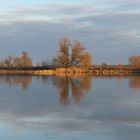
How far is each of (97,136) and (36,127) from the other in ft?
5.58

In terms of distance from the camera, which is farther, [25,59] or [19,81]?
[25,59]

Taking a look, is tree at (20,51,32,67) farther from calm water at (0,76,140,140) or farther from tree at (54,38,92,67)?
calm water at (0,76,140,140)

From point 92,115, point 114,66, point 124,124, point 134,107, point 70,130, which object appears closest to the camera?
point 70,130

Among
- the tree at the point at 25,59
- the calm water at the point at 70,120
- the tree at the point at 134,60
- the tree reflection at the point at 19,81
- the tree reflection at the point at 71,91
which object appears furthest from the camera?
the tree at the point at 25,59

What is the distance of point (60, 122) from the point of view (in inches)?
393

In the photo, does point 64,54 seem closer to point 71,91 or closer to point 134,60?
point 134,60

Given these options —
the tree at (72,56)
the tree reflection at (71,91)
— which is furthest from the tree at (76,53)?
the tree reflection at (71,91)

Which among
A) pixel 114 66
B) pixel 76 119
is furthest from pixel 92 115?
pixel 114 66

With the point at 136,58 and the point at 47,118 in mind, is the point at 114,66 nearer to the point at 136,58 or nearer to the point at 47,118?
the point at 136,58

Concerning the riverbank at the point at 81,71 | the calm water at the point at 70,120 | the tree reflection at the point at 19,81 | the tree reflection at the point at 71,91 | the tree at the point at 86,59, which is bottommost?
the calm water at the point at 70,120

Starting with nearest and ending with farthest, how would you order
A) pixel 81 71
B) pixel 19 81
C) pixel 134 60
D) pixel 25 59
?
pixel 19 81 → pixel 81 71 → pixel 134 60 → pixel 25 59

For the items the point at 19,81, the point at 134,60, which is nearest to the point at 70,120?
the point at 19,81

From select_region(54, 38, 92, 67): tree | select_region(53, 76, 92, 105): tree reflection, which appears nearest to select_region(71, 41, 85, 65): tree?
select_region(54, 38, 92, 67): tree

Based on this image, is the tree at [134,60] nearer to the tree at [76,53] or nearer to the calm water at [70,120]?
the tree at [76,53]
